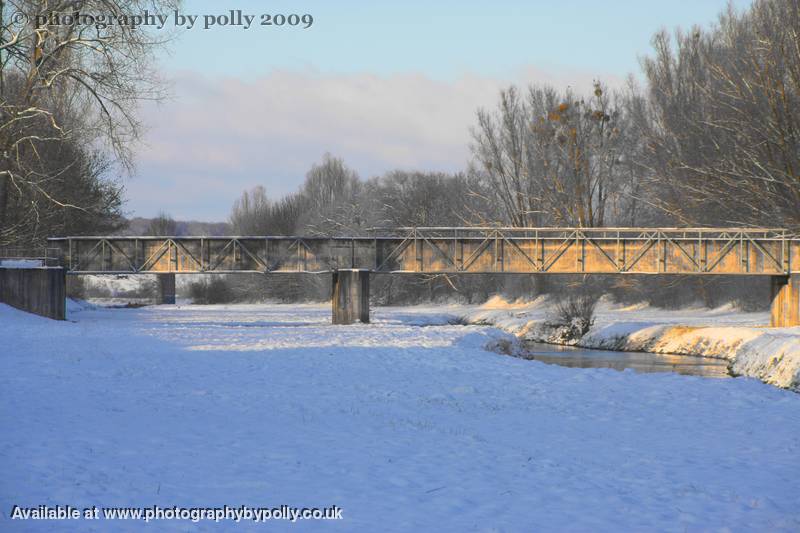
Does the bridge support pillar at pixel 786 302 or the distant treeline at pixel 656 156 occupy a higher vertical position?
the distant treeline at pixel 656 156

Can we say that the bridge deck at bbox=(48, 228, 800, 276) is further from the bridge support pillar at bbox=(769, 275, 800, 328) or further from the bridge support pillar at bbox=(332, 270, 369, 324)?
the bridge support pillar at bbox=(332, 270, 369, 324)

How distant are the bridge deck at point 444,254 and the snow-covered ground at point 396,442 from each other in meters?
23.5

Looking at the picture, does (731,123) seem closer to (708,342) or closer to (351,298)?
(708,342)

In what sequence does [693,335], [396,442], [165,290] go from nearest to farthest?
[396,442], [693,335], [165,290]

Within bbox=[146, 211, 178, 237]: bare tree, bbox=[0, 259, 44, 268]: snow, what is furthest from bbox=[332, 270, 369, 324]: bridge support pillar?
bbox=[146, 211, 178, 237]: bare tree

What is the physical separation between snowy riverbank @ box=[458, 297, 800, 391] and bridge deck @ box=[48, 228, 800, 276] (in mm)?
3212

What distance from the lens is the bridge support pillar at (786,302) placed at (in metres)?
45.1

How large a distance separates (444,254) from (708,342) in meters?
15.1

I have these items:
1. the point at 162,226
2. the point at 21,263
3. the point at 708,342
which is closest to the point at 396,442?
the point at 708,342

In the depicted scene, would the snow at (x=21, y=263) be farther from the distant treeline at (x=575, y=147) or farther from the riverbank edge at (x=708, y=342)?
the riverbank edge at (x=708, y=342)

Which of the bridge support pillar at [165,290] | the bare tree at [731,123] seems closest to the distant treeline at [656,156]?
the bare tree at [731,123]

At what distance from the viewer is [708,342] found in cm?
3744

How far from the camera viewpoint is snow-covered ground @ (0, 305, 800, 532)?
33.6 feet

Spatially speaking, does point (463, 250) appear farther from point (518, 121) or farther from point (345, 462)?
point (345, 462)
